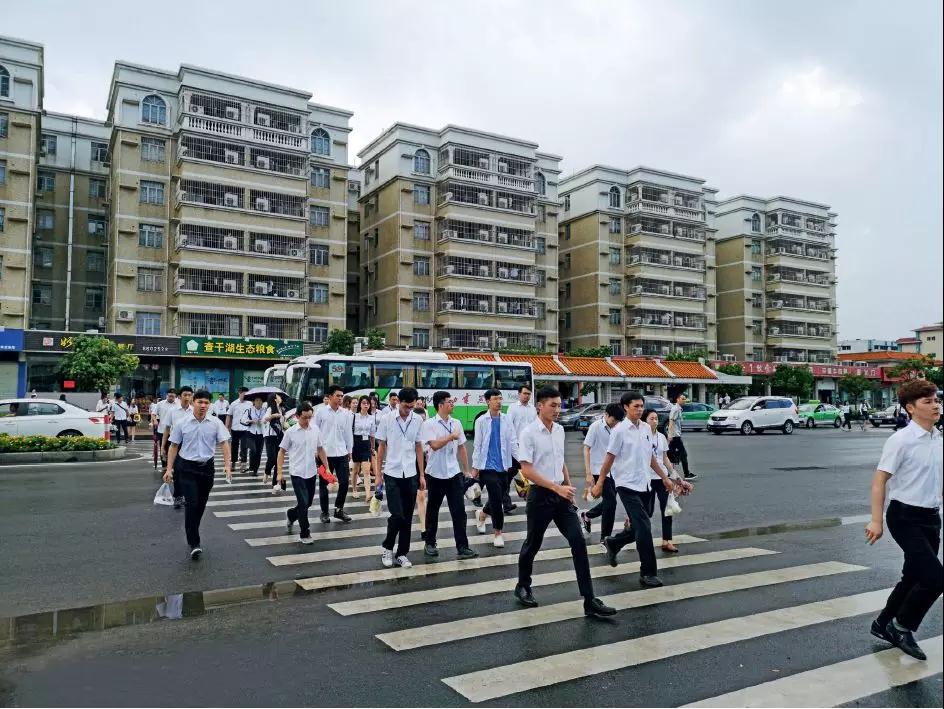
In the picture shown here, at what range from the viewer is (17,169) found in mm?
37625

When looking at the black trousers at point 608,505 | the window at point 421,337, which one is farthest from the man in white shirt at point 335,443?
the window at point 421,337

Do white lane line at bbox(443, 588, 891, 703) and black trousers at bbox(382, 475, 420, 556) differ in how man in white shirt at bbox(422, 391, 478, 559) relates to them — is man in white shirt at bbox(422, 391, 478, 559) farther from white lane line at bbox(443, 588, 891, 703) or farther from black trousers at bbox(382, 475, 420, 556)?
white lane line at bbox(443, 588, 891, 703)

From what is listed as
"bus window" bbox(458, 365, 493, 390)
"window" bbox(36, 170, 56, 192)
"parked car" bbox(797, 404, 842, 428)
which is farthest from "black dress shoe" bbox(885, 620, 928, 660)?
"window" bbox(36, 170, 56, 192)

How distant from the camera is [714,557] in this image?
7.75 metres

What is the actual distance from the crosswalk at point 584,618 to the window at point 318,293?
36948 mm

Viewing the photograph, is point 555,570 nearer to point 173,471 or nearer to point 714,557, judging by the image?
point 714,557

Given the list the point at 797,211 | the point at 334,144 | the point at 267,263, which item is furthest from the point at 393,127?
the point at 797,211

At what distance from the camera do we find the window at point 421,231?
48.3m

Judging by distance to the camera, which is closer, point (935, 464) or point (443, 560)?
point (935, 464)

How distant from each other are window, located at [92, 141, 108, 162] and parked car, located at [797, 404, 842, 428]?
4587cm

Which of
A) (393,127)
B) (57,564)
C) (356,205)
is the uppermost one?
(393,127)

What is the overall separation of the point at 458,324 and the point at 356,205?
46.9 feet

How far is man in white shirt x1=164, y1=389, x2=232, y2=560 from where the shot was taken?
777 cm

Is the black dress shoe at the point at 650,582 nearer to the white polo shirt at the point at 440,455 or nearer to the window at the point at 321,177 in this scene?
the white polo shirt at the point at 440,455
